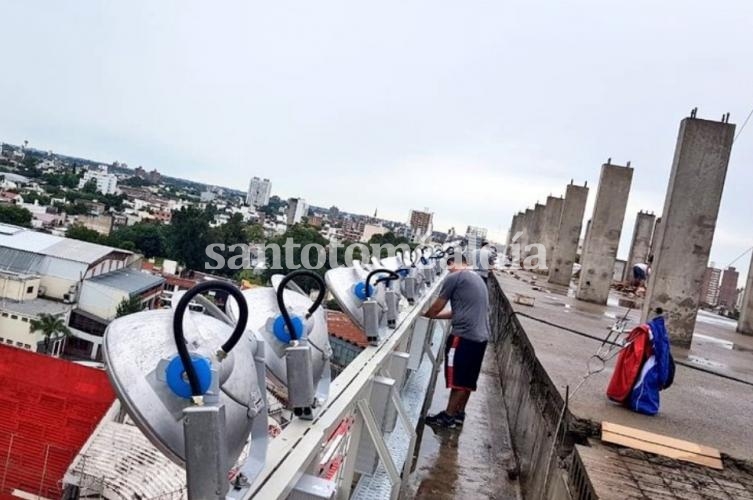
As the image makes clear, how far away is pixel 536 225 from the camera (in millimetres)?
20688

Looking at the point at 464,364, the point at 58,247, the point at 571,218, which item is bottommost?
the point at 58,247

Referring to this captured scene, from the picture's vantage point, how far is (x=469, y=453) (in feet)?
11.0

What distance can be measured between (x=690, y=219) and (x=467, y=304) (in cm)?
375

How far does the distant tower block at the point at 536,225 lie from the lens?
1932 cm

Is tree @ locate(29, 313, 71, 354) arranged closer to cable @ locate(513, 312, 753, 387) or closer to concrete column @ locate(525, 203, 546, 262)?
concrete column @ locate(525, 203, 546, 262)

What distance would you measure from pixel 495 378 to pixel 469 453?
2875 mm

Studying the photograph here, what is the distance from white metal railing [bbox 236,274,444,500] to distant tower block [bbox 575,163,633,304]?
8032mm

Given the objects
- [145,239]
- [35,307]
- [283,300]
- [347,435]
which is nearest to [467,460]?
[347,435]

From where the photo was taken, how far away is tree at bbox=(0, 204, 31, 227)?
165 ft

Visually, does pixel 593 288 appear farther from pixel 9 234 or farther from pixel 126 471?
pixel 9 234

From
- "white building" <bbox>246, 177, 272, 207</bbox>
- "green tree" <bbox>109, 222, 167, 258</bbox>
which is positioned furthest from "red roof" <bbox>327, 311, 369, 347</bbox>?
"white building" <bbox>246, 177, 272, 207</bbox>

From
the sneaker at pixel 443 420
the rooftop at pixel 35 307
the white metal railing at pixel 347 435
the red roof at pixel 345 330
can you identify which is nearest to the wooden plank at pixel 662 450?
the white metal railing at pixel 347 435

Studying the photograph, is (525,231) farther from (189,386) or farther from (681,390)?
(189,386)

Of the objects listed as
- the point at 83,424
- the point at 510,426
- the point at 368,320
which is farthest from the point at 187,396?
the point at 83,424
